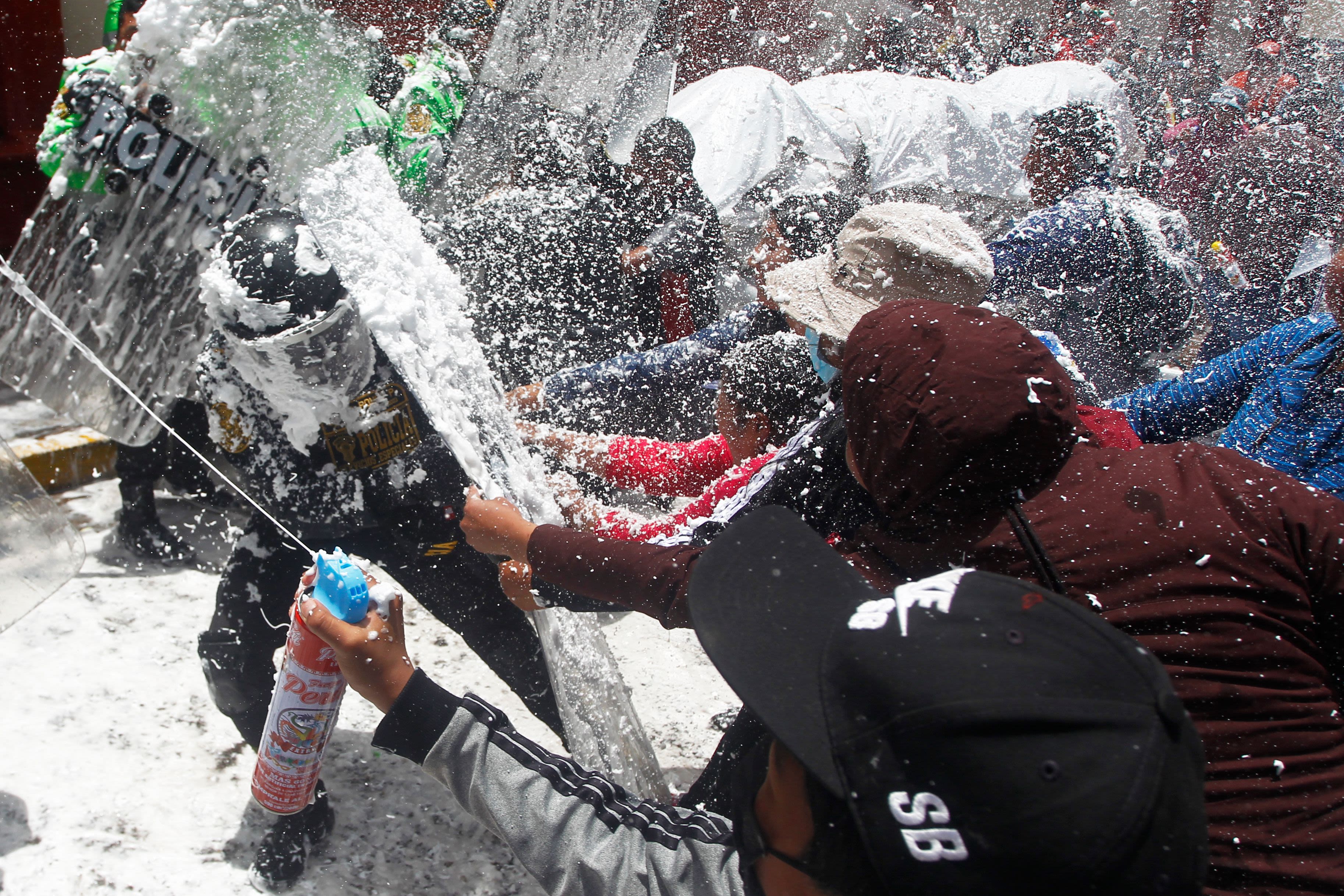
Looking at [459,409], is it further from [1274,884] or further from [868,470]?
[1274,884]

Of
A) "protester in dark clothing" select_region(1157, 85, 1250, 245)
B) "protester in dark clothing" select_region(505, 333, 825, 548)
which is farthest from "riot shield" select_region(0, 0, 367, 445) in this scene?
"protester in dark clothing" select_region(1157, 85, 1250, 245)

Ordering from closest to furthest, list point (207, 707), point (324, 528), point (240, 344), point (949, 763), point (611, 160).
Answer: point (949, 763) < point (240, 344) < point (324, 528) < point (207, 707) < point (611, 160)

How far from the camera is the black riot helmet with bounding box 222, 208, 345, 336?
165cm

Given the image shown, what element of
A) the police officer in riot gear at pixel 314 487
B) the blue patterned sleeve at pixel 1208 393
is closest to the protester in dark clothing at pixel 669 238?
the police officer in riot gear at pixel 314 487

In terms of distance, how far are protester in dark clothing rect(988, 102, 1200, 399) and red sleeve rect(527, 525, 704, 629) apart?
1.83 m

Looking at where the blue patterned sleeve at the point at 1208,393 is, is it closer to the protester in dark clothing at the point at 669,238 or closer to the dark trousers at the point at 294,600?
the protester in dark clothing at the point at 669,238

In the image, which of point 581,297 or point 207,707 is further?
point 581,297

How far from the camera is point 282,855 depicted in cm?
191

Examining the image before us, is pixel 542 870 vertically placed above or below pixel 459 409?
below

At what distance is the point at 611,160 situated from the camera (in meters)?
3.40

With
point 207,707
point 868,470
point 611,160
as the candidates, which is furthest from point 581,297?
point 868,470

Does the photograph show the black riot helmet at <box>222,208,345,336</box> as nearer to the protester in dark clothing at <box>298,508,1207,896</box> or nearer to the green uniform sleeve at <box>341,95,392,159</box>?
the protester in dark clothing at <box>298,508,1207,896</box>

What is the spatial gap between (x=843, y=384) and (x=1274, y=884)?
79cm

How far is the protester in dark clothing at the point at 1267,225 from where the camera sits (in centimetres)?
351
